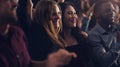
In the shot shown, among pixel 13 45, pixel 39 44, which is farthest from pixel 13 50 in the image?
pixel 39 44

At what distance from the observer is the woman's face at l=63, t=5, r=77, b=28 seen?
1.20 meters

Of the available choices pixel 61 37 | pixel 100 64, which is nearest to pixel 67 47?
pixel 61 37

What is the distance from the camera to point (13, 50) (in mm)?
1021

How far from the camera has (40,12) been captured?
1130 millimetres

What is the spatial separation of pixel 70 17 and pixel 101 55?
21cm

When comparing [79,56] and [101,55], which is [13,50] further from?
[101,55]

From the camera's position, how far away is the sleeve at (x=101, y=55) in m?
1.22

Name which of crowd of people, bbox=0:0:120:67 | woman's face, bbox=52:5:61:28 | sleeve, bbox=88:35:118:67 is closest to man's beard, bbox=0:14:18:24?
crowd of people, bbox=0:0:120:67

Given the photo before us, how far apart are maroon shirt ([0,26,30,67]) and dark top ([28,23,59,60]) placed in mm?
39

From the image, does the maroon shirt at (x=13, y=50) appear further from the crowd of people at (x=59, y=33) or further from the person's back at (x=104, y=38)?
the person's back at (x=104, y=38)

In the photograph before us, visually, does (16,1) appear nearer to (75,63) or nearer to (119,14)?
(75,63)

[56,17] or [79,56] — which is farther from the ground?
[56,17]

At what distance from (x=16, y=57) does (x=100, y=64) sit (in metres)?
0.39

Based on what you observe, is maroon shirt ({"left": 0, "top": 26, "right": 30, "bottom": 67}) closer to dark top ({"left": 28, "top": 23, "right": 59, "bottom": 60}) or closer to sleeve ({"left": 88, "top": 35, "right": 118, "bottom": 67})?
dark top ({"left": 28, "top": 23, "right": 59, "bottom": 60})
